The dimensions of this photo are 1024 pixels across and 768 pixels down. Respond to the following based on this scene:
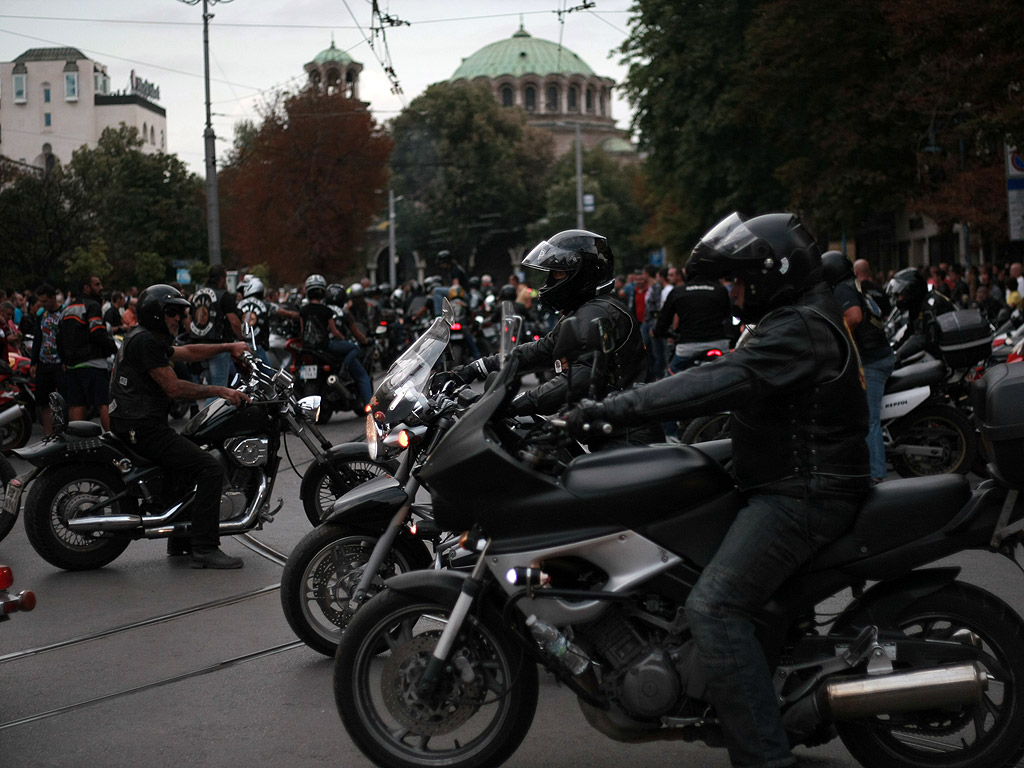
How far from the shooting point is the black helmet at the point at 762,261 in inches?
147

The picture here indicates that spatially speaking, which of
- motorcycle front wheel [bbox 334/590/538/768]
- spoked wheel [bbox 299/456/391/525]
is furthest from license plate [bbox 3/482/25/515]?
motorcycle front wheel [bbox 334/590/538/768]

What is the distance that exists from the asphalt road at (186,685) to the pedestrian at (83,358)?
208 inches

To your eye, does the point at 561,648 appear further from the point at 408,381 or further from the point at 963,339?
the point at 963,339

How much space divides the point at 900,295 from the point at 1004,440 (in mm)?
7313

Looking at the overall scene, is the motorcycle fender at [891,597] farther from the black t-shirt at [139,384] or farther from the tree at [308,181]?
the tree at [308,181]

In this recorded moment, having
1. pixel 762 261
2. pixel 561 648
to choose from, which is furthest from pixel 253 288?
pixel 561 648

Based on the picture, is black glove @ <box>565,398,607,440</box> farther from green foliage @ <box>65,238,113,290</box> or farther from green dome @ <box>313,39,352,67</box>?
green dome @ <box>313,39,352,67</box>

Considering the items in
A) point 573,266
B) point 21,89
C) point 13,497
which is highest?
point 21,89

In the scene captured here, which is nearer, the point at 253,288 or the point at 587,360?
the point at 587,360

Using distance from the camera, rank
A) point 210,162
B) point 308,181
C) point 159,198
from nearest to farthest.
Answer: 1. point 210,162
2. point 308,181
3. point 159,198

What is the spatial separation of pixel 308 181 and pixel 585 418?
46343 mm

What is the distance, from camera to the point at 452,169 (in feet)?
274

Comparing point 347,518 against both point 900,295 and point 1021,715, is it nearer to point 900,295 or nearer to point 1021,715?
point 1021,715

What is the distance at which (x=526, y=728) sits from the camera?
12.6 ft
